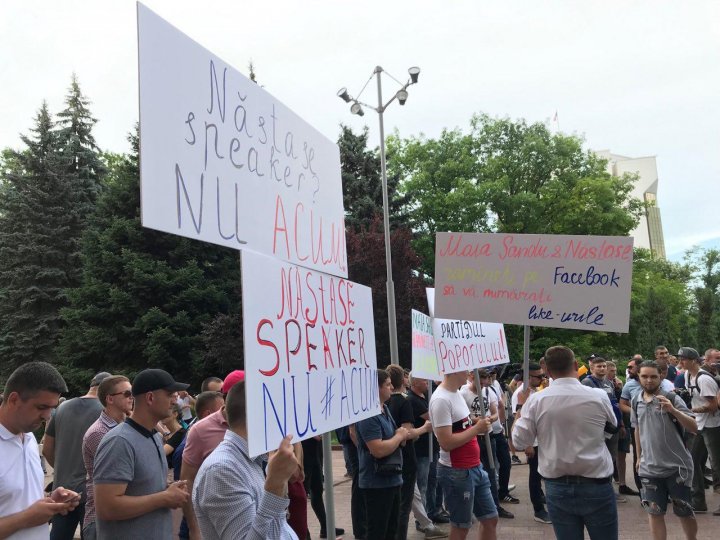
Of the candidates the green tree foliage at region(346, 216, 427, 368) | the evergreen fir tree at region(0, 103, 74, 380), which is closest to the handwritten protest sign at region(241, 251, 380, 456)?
the green tree foliage at region(346, 216, 427, 368)

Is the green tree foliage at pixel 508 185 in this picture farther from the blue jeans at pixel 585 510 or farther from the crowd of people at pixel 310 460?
the blue jeans at pixel 585 510

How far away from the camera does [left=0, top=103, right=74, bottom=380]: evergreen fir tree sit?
31.8 m

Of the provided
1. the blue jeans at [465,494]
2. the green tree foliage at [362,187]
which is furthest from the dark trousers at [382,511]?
the green tree foliage at [362,187]

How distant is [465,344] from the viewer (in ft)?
23.9

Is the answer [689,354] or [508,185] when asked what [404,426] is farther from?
[508,185]

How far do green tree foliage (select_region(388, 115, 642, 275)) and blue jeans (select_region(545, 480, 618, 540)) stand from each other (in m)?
29.3

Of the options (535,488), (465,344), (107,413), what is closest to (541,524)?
(535,488)

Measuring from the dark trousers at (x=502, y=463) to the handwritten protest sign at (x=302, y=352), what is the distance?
603 centimetres

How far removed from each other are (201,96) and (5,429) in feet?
5.81

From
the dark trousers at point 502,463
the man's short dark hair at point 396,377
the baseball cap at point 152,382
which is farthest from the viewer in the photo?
the dark trousers at point 502,463

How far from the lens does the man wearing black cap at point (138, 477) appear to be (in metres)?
3.39

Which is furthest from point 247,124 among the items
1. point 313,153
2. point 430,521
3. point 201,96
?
point 430,521

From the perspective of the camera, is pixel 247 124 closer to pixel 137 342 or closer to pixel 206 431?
pixel 206 431

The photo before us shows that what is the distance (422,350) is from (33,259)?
29594 millimetres
